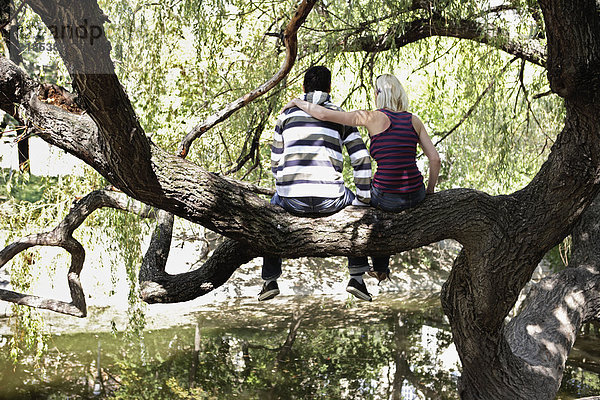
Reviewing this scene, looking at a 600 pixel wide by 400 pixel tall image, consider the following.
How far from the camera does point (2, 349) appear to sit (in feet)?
23.8

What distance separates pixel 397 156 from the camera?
107 inches

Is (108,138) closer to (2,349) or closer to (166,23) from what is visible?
(166,23)

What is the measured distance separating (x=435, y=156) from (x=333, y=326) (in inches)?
249

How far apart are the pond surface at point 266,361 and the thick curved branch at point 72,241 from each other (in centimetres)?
200

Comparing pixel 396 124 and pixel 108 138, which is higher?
pixel 396 124

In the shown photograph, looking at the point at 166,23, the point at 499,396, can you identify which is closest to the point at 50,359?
the point at 166,23

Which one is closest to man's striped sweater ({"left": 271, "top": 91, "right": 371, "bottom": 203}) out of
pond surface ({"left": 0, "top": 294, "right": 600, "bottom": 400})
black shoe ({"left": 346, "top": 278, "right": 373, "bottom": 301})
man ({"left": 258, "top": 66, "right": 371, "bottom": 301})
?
man ({"left": 258, "top": 66, "right": 371, "bottom": 301})

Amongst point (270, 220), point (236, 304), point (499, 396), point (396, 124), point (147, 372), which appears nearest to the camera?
point (270, 220)

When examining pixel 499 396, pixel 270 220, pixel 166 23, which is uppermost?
pixel 166 23

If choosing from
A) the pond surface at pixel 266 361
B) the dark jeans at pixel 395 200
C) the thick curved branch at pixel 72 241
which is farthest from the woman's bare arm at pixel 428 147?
the pond surface at pixel 266 361

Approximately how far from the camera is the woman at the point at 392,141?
266 centimetres

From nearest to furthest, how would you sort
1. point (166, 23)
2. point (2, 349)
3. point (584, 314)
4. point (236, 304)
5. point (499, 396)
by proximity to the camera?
point (499, 396), point (584, 314), point (166, 23), point (2, 349), point (236, 304)

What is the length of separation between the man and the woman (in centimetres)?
6

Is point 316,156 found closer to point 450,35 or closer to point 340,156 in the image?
point 340,156
